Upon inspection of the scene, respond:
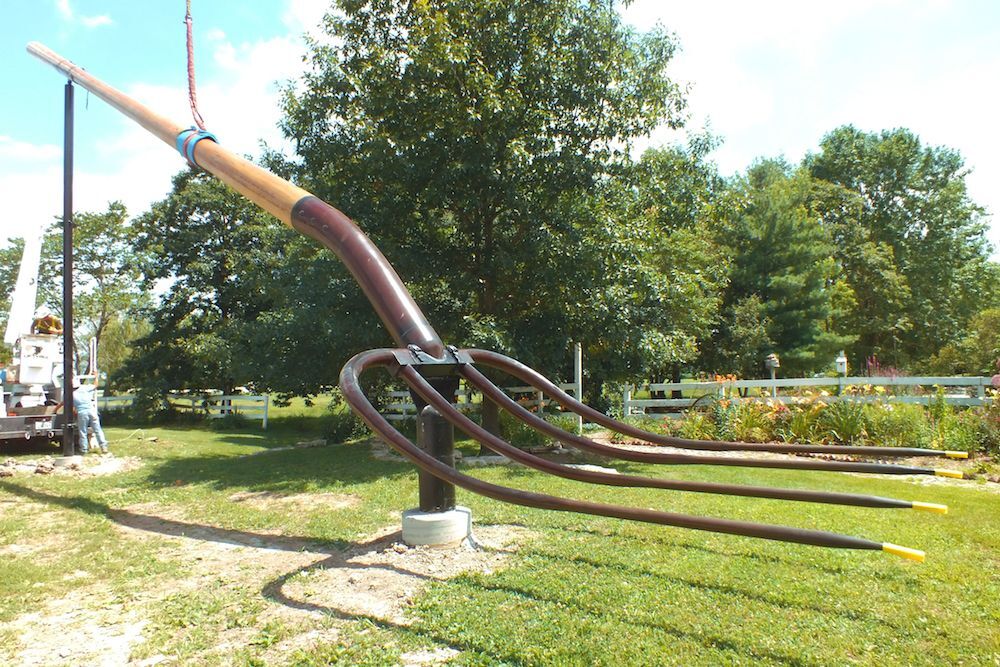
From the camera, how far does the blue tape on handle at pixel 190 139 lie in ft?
23.7

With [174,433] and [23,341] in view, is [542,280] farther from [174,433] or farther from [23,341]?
[174,433]

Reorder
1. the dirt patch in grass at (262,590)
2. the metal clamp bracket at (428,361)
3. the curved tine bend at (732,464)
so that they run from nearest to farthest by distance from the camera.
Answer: the curved tine bend at (732,464)
the dirt patch in grass at (262,590)
the metal clamp bracket at (428,361)

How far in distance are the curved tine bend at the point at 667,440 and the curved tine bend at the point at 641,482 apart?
1.20ft

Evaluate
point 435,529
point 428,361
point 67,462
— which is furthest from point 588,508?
point 67,462

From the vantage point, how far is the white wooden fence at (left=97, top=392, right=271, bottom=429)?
1977 cm

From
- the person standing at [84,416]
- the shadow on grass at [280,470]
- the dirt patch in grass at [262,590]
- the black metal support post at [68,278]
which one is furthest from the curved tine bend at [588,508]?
the person standing at [84,416]

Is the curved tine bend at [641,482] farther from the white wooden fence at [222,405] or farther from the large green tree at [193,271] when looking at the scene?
the large green tree at [193,271]

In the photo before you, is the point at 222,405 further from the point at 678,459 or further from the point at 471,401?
the point at 678,459

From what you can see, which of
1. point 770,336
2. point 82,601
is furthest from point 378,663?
point 770,336

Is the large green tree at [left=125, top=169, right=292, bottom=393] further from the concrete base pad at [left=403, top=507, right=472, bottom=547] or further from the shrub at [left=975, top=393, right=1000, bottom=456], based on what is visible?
the shrub at [left=975, top=393, right=1000, bottom=456]

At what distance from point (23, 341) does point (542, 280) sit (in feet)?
33.3

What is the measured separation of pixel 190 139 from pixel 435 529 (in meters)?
5.15

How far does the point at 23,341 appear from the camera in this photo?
12.7 metres

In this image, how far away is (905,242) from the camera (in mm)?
33781
